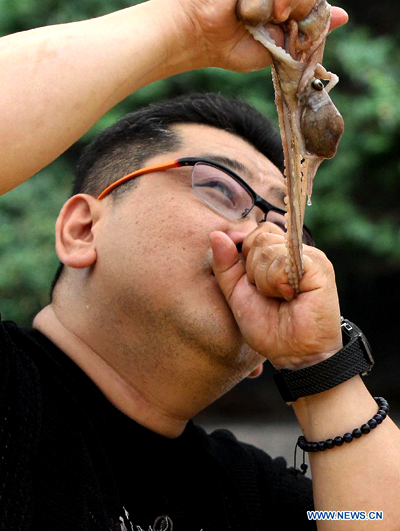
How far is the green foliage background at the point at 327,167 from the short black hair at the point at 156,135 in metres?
1.39

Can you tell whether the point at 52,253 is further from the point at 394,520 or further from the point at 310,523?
the point at 394,520

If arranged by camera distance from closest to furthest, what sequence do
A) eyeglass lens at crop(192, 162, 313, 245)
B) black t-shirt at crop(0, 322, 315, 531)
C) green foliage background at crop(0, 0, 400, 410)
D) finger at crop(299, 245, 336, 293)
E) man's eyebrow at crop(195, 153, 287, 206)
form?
black t-shirt at crop(0, 322, 315, 531)
finger at crop(299, 245, 336, 293)
eyeglass lens at crop(192, 162, 313, 245)
man's eyebrow at crop(195, 153, 287, 206)
green foliage background at crop(0, 0, 400, 410)

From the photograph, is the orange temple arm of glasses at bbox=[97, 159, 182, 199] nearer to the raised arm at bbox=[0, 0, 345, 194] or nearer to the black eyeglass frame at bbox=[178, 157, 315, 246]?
the black eyeglass frame at bbox=[178, 157, 315, 246]

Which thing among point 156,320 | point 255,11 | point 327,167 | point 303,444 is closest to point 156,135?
point 156,320

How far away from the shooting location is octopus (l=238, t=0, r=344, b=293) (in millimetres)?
1715

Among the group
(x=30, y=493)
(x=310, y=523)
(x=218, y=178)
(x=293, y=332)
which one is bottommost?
(x=310, y=523)

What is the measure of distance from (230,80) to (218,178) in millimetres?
2145

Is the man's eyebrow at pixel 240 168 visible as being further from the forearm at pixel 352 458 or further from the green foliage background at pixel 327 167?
the green foliage background at pixel 327 167

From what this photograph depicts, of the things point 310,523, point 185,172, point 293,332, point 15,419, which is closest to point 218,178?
point 185,172

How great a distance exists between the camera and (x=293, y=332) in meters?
2.03

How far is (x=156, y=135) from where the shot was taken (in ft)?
7.94


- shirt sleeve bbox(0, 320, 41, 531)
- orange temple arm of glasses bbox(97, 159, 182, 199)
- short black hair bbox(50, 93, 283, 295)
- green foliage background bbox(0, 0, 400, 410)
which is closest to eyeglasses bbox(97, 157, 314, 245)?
orange temple arm of glasses bbox(97, 159, 182, 199)

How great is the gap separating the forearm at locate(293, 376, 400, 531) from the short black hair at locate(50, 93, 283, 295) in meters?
0.88

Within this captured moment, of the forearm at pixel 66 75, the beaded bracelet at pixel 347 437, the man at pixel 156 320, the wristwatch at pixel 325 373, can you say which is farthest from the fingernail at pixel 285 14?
the beaded bracelet at pixel 347 437
